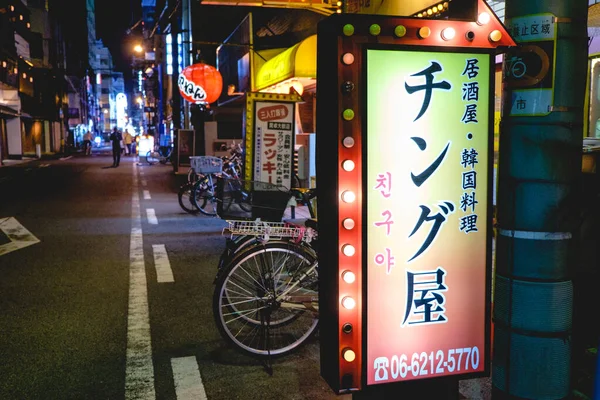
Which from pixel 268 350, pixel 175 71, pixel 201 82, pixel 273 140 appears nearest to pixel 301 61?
pixel 201 82

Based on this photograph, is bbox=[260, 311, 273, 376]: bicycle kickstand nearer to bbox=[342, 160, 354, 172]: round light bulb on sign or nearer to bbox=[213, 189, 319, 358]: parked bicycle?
bbox=[213, 189, 319, 358]: parked bicycle

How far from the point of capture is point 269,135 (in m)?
10.5

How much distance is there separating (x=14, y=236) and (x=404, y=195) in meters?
10.5

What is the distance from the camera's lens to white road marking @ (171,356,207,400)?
434 cm

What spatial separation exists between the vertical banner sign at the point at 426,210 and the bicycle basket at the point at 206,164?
37.7ft

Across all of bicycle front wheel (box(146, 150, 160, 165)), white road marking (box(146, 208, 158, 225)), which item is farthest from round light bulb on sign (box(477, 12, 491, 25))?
bicycle front wheel (box(146, 150, 160, 165))

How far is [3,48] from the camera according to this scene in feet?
140

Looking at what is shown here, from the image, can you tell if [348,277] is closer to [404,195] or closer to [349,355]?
[349,355]

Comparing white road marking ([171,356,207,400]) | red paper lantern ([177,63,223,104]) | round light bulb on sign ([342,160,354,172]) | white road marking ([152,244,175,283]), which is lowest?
white road marking ([171,356,207,400])

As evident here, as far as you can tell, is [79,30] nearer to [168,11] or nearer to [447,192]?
[168,11]

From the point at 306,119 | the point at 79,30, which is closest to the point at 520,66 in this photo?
the point at 306,119

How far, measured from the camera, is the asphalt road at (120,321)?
4547 mm

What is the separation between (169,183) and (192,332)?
1864cm

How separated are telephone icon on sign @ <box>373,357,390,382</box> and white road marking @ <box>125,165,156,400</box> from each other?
2.06m
